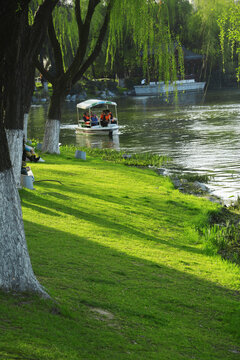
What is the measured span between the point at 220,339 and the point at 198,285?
6.15ft

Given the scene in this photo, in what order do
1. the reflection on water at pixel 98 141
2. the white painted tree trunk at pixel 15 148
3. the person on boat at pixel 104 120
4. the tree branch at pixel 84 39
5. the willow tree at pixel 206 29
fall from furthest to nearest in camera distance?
the person on boat at pixel 104 120, the reflection on water at pixel 98 141, the tree branch at pixel 84 39, the willow tree at pixel 206 29, the white painted tree trunk at pixel 15 148

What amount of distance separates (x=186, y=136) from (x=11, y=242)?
27.5 m

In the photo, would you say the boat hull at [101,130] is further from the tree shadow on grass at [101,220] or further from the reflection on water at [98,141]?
the tree shadow on grass at [101,220]

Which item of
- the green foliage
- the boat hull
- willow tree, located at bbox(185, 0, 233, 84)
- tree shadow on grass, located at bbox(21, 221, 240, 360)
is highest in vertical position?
willow tree, located at bbox(185, 0, 233, 84)

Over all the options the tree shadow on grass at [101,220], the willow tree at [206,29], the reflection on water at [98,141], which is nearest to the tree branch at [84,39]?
the willow tree at [206,29]

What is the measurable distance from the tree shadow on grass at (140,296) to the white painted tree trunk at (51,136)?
37.1 feet

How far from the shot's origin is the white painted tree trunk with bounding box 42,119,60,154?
20250 millimetres

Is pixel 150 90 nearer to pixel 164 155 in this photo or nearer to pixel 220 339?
A: pixel 164 155

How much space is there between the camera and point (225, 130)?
34.3 metres

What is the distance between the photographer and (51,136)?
20.8 m

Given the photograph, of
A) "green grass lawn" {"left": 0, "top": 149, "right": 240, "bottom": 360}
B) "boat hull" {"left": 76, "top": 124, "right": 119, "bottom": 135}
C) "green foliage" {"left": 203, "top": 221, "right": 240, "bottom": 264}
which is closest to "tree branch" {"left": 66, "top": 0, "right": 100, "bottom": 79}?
"green grass lawn" {"left": 0, "top": 149, "right": 240, "bottom": 360}

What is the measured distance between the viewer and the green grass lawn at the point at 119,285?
538cm

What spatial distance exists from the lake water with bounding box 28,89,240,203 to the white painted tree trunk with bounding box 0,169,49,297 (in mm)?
10396

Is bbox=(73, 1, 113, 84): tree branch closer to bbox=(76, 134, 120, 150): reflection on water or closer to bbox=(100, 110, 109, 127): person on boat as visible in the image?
bbox=(76, 134, 120, 150): reflection on water
